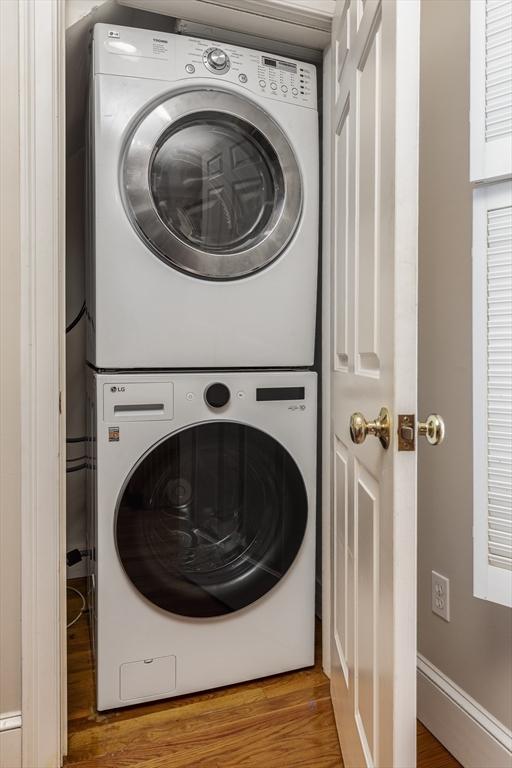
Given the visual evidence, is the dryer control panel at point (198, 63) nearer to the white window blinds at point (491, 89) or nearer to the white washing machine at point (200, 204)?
the white washing machine at point (200, 204)

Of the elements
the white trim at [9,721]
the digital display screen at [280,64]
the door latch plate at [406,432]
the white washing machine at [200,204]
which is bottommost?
the white trim at [9,721]

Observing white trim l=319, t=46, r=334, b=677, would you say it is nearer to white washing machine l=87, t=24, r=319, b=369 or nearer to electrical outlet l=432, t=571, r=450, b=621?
white washing machine l=87, t=24, r=319, b=369

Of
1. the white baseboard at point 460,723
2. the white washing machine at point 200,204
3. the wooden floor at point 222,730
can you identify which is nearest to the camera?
the white baseboard at point 460,723

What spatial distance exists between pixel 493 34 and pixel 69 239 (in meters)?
1.72

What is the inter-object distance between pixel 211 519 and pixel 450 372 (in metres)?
0.78

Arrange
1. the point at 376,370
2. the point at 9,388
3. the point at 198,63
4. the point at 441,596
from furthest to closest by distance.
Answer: the point at 198,63 < the point at 441,596 < the point at 9,388 < the point at 376,370

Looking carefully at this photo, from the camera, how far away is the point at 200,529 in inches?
58.6

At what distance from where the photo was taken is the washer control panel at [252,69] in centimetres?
144

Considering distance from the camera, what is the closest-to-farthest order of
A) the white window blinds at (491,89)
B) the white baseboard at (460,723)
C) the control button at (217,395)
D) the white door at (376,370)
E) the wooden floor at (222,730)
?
the white door at (376,370) < the white window blinds at (491,89) < the white baseboard at (460,723) < the wooden floor at (222,730) < the control button at (217,395)

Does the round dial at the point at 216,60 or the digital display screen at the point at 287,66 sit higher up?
the digital display screen at the point at 287,66

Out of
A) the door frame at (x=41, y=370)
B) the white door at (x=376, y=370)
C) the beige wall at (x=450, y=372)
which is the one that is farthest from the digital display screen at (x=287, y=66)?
the door frame at (x=41, y=370)

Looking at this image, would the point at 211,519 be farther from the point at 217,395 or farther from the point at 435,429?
the point at 435,429

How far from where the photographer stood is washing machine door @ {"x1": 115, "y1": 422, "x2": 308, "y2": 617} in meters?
1.42

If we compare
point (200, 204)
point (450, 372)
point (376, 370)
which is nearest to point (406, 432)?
point (376, 370)
